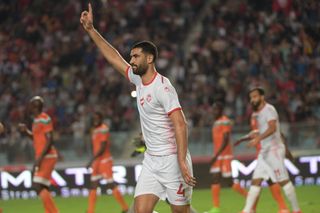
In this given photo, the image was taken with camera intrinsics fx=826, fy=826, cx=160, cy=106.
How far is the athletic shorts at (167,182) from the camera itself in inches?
332

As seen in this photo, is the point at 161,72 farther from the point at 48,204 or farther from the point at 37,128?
the point at 48,204

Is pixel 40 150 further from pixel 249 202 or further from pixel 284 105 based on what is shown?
pixel 284 105

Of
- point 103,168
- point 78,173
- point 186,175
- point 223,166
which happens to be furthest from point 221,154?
point 186,175

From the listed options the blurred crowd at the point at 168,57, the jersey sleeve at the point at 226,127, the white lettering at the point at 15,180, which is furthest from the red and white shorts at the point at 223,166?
the white lettering at the point at 15,180

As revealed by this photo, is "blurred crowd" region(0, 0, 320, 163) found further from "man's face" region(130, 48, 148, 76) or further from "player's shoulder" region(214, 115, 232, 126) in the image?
"man's face" region(130, 48, 148, 76)

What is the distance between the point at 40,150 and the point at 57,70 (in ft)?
35.0

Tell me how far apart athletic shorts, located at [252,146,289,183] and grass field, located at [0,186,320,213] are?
1.43 meters

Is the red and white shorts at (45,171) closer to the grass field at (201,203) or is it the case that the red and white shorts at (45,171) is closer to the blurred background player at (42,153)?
the blurred background player at (42,153)

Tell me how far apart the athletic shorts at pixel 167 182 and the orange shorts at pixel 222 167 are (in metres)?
6.34

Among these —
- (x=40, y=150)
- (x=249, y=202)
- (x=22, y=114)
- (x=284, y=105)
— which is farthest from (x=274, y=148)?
(x=22, y=114)

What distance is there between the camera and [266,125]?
40.8ft

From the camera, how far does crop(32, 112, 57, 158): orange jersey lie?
42.1 ft

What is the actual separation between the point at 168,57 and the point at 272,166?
1134 centimetres

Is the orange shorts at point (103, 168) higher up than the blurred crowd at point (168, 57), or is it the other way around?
the blurred crowd at point (168, 57)
